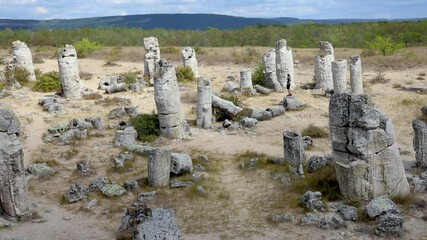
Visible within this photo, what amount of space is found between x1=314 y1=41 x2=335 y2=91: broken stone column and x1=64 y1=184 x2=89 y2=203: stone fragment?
50.9 feet

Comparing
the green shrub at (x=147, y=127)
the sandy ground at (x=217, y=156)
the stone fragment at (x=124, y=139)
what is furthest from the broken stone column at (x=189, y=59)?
the stone fragment at (x=124, y=139)

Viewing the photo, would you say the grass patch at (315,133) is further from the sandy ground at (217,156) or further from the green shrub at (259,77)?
the green shrub at (259,77)

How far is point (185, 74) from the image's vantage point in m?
29.5

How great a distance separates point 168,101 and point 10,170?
23.6 feet

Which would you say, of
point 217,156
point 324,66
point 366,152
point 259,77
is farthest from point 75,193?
point 259,77

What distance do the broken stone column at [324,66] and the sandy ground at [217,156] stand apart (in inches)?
40.9

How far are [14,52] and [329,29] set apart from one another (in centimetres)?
3819

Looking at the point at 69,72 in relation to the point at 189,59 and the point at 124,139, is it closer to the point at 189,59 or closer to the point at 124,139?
the point at 189,59

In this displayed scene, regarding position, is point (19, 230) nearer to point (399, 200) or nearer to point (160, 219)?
point (160, 219)

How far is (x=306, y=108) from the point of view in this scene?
22078mm

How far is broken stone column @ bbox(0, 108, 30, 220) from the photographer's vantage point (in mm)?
11320

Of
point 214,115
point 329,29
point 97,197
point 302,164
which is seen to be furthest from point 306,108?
point 329,29

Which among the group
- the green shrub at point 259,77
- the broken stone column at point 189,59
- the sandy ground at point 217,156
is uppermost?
the broken stone column at point 189,59

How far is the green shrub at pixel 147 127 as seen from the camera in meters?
18.0
